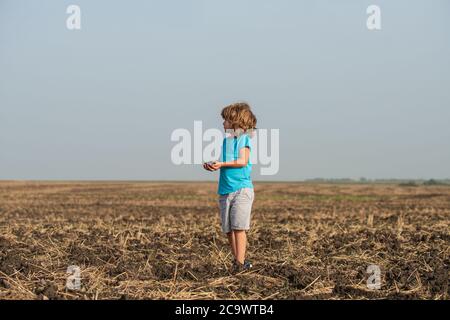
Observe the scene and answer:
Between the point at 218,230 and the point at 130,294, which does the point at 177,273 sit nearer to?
the point at 130,294

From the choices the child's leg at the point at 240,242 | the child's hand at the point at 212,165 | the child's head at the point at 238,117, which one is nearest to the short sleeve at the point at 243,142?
the child's head at the point at 238,117

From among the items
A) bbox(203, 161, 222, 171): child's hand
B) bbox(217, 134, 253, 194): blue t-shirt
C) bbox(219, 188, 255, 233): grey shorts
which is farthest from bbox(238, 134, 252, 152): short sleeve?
bbox(219, 188, 255, 233): grey shorts

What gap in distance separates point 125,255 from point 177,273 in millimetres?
1726

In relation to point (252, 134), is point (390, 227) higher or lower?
lower

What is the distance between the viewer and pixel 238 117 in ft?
20.6

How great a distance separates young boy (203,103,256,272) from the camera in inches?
248

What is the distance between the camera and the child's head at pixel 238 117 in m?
6.29

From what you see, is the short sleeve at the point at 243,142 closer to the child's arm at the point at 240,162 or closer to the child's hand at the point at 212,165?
the child's arm at the point at 240,162

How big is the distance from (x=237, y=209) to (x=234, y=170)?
443mm

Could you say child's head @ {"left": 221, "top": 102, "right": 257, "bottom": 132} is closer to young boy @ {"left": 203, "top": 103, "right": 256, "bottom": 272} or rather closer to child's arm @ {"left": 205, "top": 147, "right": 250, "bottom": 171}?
young boy @ {"left": 203, "top": 103, "right": 256, "bottom": 272}

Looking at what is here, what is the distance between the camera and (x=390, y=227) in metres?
11.8

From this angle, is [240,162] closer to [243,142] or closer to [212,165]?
[243,142]
